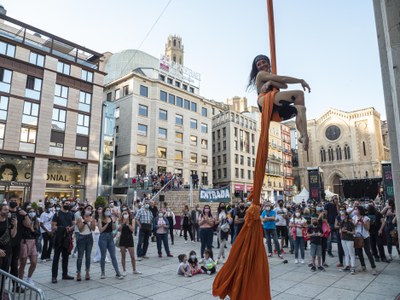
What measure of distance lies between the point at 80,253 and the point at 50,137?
81.8 ft

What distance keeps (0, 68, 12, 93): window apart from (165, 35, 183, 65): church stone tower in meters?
57.4

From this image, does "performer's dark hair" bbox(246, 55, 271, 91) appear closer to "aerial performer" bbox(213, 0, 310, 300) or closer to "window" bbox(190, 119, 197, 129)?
"aerial performer" bbox(213, 0, 310, 300)

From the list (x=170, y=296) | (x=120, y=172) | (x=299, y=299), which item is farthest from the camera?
(x=120, y=172)

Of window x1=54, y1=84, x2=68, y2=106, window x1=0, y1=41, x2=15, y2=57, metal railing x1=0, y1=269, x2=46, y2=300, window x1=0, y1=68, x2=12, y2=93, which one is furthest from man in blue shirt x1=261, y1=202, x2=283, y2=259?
window x1=0, y1=41, x2=15, y2=57

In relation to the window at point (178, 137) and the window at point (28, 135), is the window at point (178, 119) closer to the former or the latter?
the window at point (178, 137)

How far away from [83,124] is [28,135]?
19.0 feet

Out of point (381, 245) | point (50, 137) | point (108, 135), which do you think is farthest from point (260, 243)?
point (108, 135)

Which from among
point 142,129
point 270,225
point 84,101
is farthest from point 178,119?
point 270,225

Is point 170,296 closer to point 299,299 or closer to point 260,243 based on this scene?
point 299,299

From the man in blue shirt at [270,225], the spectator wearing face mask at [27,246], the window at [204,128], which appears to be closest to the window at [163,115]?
the window at [204,128]

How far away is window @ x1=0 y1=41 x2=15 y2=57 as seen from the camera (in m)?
27.1

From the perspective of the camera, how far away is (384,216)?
34.7ft

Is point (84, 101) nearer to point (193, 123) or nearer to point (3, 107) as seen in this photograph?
point (3, 107)

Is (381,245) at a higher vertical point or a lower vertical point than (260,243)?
lower
